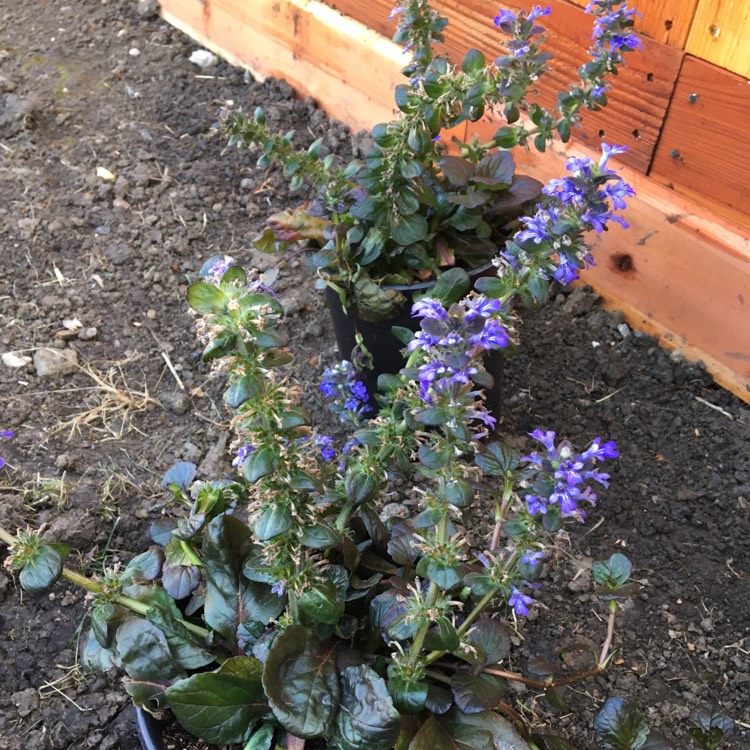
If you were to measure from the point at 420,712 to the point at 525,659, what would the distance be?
1.75ft

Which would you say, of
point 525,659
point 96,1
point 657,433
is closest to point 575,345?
point 657,433

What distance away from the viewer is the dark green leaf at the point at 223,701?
1342 millimetres

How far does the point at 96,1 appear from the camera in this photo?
4.06 meters

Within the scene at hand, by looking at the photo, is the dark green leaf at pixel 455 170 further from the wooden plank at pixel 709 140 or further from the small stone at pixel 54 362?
the small stone at pixel 54 362

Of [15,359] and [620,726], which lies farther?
[15,359]

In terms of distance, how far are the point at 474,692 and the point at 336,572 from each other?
30 centimetres

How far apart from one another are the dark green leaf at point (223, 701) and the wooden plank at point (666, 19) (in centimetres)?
179

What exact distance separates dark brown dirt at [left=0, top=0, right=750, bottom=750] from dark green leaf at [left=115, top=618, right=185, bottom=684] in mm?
404

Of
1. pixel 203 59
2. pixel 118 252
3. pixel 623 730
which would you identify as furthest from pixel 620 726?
pixel 203 59

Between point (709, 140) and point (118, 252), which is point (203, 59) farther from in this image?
point (709, 140)

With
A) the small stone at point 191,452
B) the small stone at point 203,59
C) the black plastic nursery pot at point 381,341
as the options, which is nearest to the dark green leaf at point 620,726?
the black plastic nursery pot at point 381,341

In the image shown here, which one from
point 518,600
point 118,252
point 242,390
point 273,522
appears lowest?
point 118,252

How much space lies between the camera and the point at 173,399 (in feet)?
8.13

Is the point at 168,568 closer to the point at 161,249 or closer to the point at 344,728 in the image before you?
the point at 344,728
